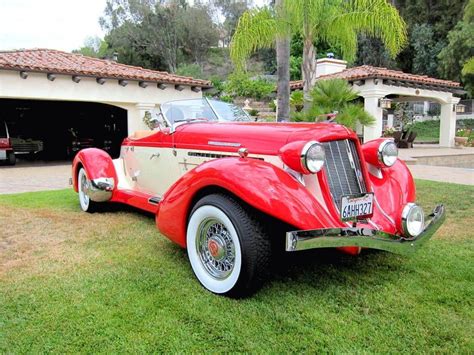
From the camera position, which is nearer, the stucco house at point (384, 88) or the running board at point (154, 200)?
the running board at point (154, 200)

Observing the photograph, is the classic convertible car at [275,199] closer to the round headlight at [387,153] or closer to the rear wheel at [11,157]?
the round headlight at [387,153]

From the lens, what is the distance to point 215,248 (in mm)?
3016

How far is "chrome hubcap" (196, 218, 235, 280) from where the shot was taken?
296 centimetres

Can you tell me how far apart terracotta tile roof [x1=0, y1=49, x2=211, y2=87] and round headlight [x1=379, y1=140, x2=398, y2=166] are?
11027mm

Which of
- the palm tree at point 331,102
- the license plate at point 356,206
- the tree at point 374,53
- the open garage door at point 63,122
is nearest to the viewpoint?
the license plate at point 356,206

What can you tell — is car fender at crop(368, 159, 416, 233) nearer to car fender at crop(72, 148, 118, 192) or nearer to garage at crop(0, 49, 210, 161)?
car fender at crop(72, 148, 118, 192)

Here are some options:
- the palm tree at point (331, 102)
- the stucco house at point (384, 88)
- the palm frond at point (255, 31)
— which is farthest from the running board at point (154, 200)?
the stucco house at point (384, 88)

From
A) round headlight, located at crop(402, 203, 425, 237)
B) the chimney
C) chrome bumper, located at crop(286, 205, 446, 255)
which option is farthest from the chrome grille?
the chimney

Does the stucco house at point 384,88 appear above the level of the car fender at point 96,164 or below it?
above

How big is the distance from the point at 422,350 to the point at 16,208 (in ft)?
18.3

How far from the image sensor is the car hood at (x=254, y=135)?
3.18 m

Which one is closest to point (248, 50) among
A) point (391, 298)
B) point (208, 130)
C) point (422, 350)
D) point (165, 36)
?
point (208, 130)

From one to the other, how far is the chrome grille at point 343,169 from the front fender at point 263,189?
34 centimetres

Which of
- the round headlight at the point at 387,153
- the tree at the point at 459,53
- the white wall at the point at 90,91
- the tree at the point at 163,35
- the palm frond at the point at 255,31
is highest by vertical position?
the tree at the point at 163,35
